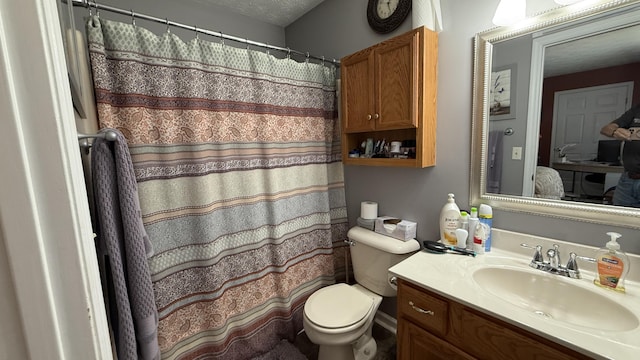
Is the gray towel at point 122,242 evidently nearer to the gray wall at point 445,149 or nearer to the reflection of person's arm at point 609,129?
the gray wall at point 445,149

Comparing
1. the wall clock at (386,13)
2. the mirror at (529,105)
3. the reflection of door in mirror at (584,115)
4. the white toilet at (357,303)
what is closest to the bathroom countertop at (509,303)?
the mirror at (529,105)

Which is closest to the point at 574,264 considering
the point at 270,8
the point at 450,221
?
the point at 450,221

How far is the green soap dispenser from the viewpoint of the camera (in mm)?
969

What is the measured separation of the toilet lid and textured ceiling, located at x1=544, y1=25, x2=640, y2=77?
57.8 inches

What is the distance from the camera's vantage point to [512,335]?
0.88 meters

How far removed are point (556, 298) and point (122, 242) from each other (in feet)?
5.37

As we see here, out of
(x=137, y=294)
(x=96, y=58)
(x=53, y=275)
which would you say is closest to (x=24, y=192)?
(x=53, y=275)

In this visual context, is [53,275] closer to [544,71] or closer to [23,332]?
[23,332]

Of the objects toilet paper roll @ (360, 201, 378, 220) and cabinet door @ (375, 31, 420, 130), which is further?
toilet paper roll @ (360, 201, 378, 220)

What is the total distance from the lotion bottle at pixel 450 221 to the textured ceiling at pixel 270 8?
176 centimetres

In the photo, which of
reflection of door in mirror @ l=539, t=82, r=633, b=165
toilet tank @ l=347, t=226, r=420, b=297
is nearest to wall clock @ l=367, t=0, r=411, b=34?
reflection of door in mirror @ l=539, t=82, r=633, b=165

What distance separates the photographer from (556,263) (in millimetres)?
1114

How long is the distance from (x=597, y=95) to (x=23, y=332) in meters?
1.71

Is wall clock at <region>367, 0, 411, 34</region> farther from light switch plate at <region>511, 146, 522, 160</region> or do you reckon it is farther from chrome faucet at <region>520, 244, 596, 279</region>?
chrome faucet at <region>520, 244, 596, 279</region>
